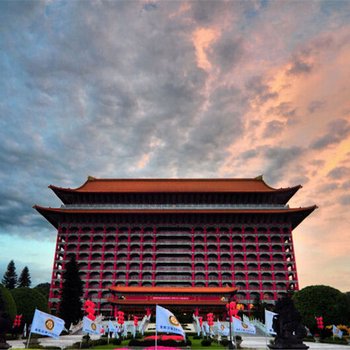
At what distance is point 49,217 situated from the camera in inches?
2972

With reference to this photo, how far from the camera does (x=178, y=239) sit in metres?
74.6

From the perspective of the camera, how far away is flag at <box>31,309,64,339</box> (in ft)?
62.7

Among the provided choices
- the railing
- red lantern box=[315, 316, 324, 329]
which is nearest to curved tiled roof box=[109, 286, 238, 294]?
the railing

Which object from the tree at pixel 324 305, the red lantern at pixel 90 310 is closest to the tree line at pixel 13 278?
the red lantern at pixel 90 310

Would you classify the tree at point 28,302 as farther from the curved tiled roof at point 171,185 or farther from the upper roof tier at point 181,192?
the curved tiled roof at point 171,185

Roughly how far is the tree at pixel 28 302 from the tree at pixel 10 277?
55209 mm

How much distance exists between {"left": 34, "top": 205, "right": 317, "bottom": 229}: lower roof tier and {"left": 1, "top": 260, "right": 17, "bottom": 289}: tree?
30.0 m

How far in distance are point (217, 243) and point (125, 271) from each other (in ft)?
67.1

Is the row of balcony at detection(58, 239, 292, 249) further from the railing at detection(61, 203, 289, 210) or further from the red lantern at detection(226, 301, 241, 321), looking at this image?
the red lantern at detection(226, 301, 241, 321)

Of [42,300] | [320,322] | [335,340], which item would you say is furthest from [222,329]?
[42,300]

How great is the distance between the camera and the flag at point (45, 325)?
1911 centimetres

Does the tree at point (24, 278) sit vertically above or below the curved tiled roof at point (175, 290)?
above

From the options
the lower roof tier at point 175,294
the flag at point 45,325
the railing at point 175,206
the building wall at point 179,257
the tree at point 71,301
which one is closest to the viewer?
the flag at point 45,325

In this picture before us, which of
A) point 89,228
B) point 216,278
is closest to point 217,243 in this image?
point 216,278
